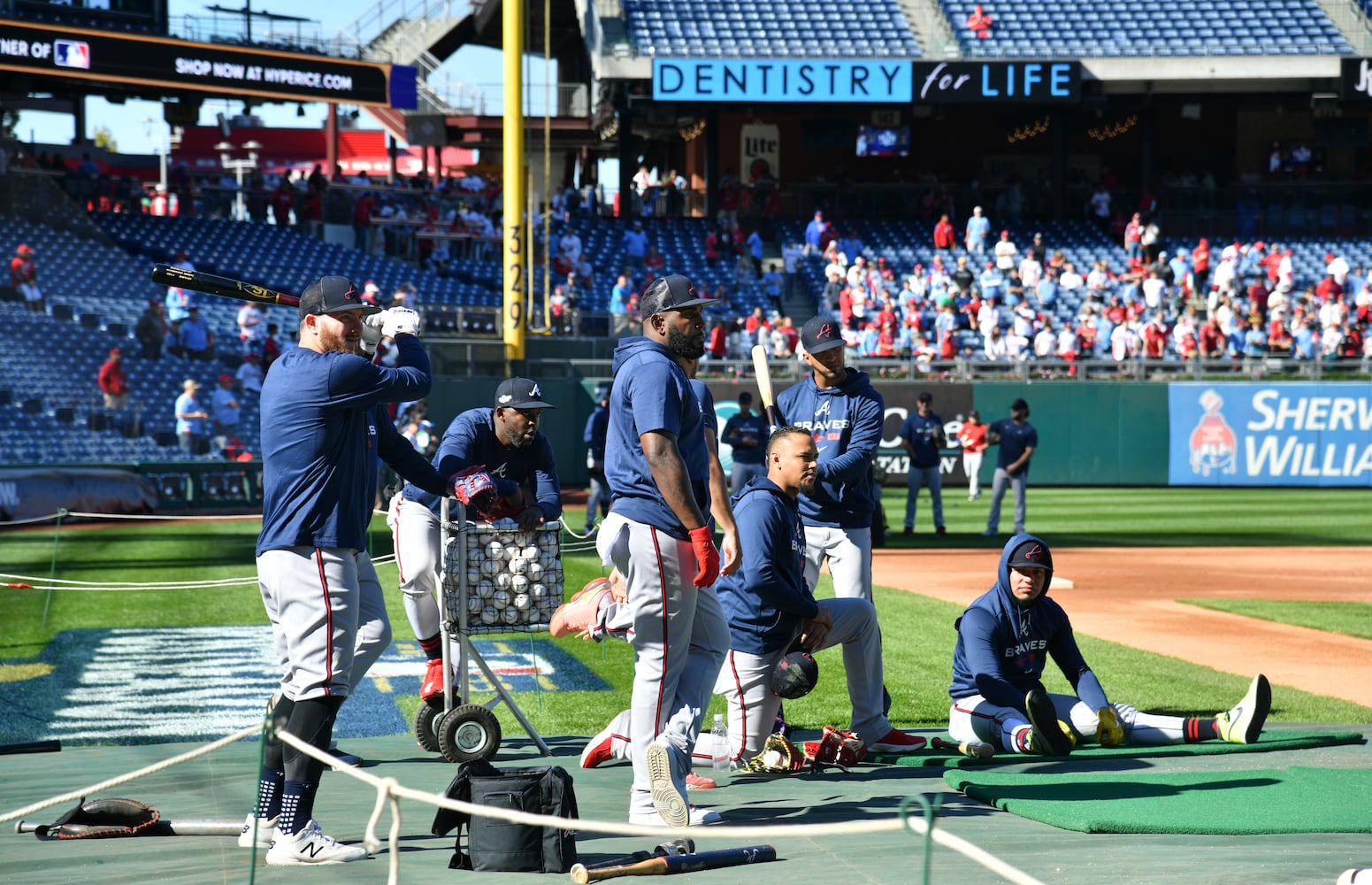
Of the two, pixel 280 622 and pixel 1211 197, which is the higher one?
pixel 1211 197

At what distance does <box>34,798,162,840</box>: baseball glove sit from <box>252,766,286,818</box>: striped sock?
25.7 inches

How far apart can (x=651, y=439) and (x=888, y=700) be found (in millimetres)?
2893

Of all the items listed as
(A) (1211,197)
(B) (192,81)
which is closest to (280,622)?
(B) (192,81)

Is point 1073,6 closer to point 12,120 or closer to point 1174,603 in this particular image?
point 1174,603

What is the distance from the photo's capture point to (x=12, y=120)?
64125mm

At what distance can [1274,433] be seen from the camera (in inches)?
1169

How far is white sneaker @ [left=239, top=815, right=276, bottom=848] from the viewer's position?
17.9 feet

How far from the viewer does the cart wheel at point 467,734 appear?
7184 millimetres

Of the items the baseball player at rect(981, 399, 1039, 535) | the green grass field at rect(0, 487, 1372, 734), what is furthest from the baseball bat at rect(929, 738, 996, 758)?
the baseball player at rect(981, 399, 1039, 535)

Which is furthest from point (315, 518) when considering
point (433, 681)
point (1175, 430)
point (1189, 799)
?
point (1175, 430)

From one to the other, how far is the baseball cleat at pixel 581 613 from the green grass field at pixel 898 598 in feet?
6.01

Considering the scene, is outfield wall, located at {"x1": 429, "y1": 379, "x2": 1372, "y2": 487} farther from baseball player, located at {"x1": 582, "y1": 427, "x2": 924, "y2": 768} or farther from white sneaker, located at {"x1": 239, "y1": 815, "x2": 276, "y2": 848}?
white sneaker, located at {"x1": 239, "y1": 815, "x2": 276, "y2": 848}

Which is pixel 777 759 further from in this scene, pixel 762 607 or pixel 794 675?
pixel 762 607

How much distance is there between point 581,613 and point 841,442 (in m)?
2.29
